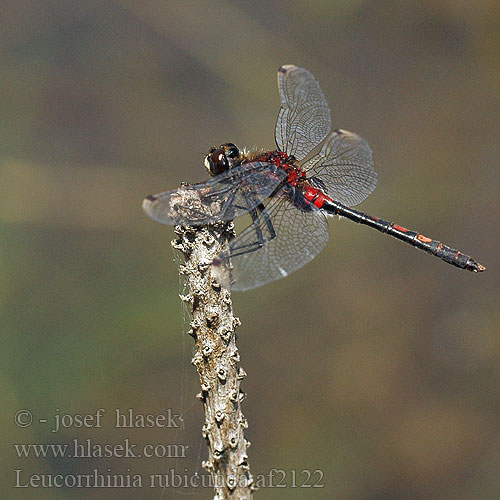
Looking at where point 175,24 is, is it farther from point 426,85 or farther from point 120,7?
point 426,85

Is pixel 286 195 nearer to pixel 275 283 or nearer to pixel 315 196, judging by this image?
pixel 315 196

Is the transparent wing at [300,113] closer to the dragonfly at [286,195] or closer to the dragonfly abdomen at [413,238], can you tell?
the dragonfly at [286,195]

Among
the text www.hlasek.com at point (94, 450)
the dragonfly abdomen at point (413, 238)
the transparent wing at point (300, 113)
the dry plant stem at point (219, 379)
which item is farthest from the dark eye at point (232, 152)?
the text www.hlasek.com at point (94, 450)

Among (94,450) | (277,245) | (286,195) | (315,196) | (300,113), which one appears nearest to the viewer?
(277,245)

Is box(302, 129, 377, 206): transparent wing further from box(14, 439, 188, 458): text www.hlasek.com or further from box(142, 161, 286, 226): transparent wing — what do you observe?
box(14, 439, 188, 458): text www.hlasek.com

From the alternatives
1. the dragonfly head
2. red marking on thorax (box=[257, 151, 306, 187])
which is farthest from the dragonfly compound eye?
red marking on thorax (box=[257, 151, 306, 187])

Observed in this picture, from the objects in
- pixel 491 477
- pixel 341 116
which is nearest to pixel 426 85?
pixel 341 116

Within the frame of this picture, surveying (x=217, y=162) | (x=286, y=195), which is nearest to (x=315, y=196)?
(x=286, y=195)
